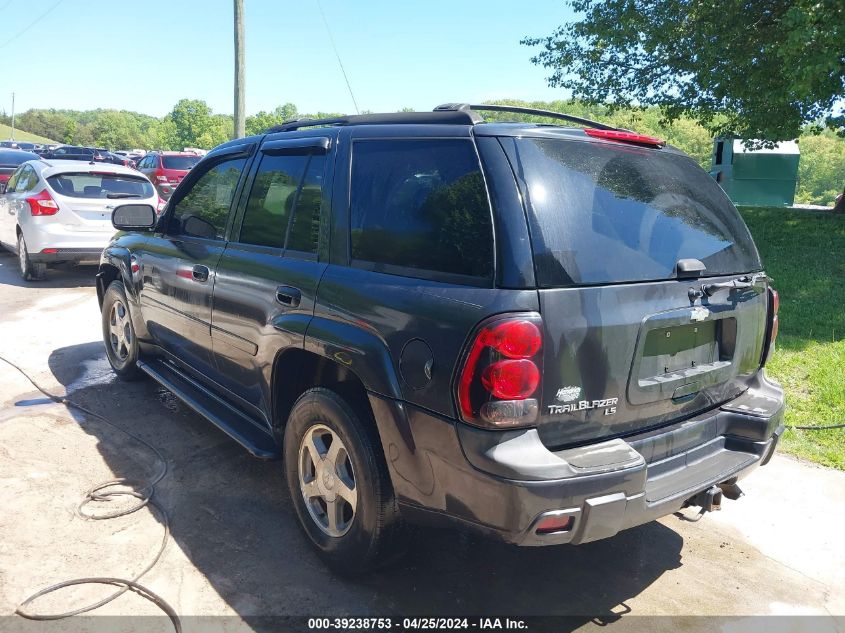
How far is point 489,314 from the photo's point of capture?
2309 millimetres

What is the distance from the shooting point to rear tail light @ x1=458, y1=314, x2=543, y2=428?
229 cm

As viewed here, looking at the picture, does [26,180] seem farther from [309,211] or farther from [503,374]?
[503,374]

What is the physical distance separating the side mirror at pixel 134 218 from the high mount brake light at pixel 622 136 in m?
3.40

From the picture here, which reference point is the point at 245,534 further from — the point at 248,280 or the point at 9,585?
the point at 248,280

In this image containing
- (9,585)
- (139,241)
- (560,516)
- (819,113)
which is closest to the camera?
(560,516)

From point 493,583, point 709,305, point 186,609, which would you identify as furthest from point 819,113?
point 186,609

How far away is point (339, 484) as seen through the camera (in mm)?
2961

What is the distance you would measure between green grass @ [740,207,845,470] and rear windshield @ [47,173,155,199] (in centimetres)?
915

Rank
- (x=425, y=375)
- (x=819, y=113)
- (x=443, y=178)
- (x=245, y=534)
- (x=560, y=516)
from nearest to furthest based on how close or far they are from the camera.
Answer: (x=560, y=516)
(x=425, y=375)
(x=443, y=178)
(x=245, y=534)
(x=819, y=113)

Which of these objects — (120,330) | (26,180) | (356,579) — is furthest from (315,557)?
(26,180)

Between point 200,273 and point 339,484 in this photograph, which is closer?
point 339,484

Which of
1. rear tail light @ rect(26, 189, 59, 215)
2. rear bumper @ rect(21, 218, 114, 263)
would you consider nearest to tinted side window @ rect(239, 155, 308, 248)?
rear bumper @ rect(21, 218, 114, 263)

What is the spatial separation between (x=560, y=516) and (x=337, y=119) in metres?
2.30

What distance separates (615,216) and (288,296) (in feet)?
5.15
